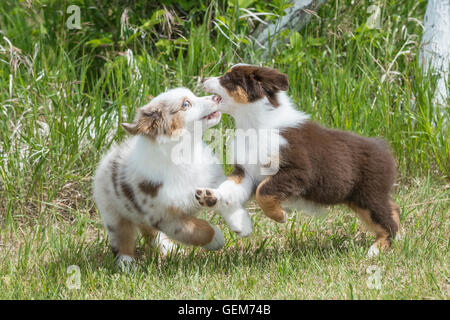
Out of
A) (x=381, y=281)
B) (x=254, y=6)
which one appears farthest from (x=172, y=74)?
(x=381, y=281)

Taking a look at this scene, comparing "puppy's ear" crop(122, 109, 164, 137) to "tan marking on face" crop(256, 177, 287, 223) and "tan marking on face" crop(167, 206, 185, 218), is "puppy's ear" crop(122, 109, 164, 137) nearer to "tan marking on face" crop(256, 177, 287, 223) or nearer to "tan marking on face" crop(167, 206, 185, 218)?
"tan marking on face" crop(167, 206, 185, 218)

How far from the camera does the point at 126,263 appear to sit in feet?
15.1

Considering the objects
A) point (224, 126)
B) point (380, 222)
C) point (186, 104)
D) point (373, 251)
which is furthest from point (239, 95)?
point (224, 126)

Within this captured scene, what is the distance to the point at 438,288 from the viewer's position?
3762 millimetres

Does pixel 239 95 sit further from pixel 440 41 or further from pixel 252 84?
pixel 440 41

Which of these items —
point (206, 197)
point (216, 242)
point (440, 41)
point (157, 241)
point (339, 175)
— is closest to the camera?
point (206, 197)

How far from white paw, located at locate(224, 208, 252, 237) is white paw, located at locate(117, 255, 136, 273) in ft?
2.89

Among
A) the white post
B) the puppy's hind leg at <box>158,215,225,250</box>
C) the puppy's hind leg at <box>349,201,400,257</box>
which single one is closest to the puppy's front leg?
the puppy's hind leg at <box>158,215,225,250</box>

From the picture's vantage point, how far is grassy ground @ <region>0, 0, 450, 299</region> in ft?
13.7

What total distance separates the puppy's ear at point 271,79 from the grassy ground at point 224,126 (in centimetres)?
120

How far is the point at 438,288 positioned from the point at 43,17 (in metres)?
5.39

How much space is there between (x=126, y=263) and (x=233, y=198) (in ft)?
3.55

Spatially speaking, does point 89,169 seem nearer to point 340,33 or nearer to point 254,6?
point 254,6

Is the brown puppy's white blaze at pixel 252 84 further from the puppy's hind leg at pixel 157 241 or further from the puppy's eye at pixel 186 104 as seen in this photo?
the puppy's hind leg at pixel 157 241
